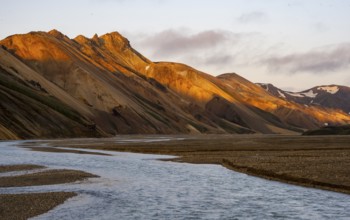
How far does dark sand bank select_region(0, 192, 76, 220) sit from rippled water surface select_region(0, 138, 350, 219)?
694 mm

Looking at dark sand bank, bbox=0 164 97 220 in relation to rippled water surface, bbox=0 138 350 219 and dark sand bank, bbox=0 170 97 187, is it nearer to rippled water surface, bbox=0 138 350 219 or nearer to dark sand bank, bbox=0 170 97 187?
dark sand bank, bbox=0 170 97 187

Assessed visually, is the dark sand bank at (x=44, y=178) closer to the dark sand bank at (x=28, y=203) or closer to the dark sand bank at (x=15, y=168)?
the dark sand bank at (x=15, y=168)

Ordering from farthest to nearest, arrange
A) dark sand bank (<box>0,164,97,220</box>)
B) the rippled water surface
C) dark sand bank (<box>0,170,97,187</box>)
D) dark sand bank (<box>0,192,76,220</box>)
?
dark sand bank (<box>0,170,97,187</box>) → the rippled water surface → dark sand bank (<box>0,164,97,220</box>) → dark sand bank (<box>0,192,76,220</box>)

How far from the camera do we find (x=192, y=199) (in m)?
30.2

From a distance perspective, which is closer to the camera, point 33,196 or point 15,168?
point 33,196

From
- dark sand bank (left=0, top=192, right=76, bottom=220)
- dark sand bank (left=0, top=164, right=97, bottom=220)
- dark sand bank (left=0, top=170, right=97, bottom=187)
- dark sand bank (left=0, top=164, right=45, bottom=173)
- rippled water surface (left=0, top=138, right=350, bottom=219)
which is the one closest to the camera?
dark sand bank (left=0, top=192, right=76, bottom=220)

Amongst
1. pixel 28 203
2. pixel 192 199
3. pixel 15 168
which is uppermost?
pixel 15 168

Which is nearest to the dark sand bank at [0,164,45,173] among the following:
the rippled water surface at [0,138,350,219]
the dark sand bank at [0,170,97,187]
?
the dark sand bank at [0,170,97,187]

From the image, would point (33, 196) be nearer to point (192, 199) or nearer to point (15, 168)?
point (192, 199)

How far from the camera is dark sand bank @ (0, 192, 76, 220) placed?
24.1 meters

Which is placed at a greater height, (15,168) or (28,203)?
(15,168)

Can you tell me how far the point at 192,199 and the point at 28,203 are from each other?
32.5ft

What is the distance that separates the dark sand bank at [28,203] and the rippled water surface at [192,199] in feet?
2.28

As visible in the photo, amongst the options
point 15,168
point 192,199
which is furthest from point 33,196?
point 15,168
